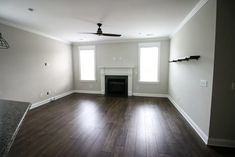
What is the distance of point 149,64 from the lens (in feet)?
17.9

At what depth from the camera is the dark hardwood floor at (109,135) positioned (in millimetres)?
1968

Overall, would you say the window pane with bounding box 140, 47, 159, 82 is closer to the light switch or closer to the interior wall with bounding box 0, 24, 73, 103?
the light switch

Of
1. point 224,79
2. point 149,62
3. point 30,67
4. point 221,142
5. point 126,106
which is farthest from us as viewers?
point 149,62

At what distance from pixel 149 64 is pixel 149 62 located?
0.09 metres

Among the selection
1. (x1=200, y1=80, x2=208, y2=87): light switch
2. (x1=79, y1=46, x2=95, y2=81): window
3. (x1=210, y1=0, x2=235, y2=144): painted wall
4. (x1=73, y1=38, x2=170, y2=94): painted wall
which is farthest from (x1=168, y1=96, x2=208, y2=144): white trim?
(x1=79, y1=46, x2=95, y2=81): window

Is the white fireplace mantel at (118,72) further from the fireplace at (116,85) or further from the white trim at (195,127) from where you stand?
the white trim at (195,127)

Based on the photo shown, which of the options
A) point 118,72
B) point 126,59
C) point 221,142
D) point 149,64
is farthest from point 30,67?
point 221,142

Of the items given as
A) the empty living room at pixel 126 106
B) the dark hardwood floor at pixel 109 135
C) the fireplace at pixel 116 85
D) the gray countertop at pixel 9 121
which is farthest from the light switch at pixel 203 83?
the fireplace at pixel 116 85

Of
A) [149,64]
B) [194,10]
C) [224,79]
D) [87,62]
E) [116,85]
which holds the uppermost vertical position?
[194,10]

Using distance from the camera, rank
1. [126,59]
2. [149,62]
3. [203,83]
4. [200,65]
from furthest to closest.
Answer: [126,59]
[149,62]
[200,65]
[203,83]

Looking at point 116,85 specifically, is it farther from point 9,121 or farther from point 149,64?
point 9,121

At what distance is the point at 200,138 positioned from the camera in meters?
2.33

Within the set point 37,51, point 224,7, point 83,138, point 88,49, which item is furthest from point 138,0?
point 88,49

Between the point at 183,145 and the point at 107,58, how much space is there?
464 centimetres
